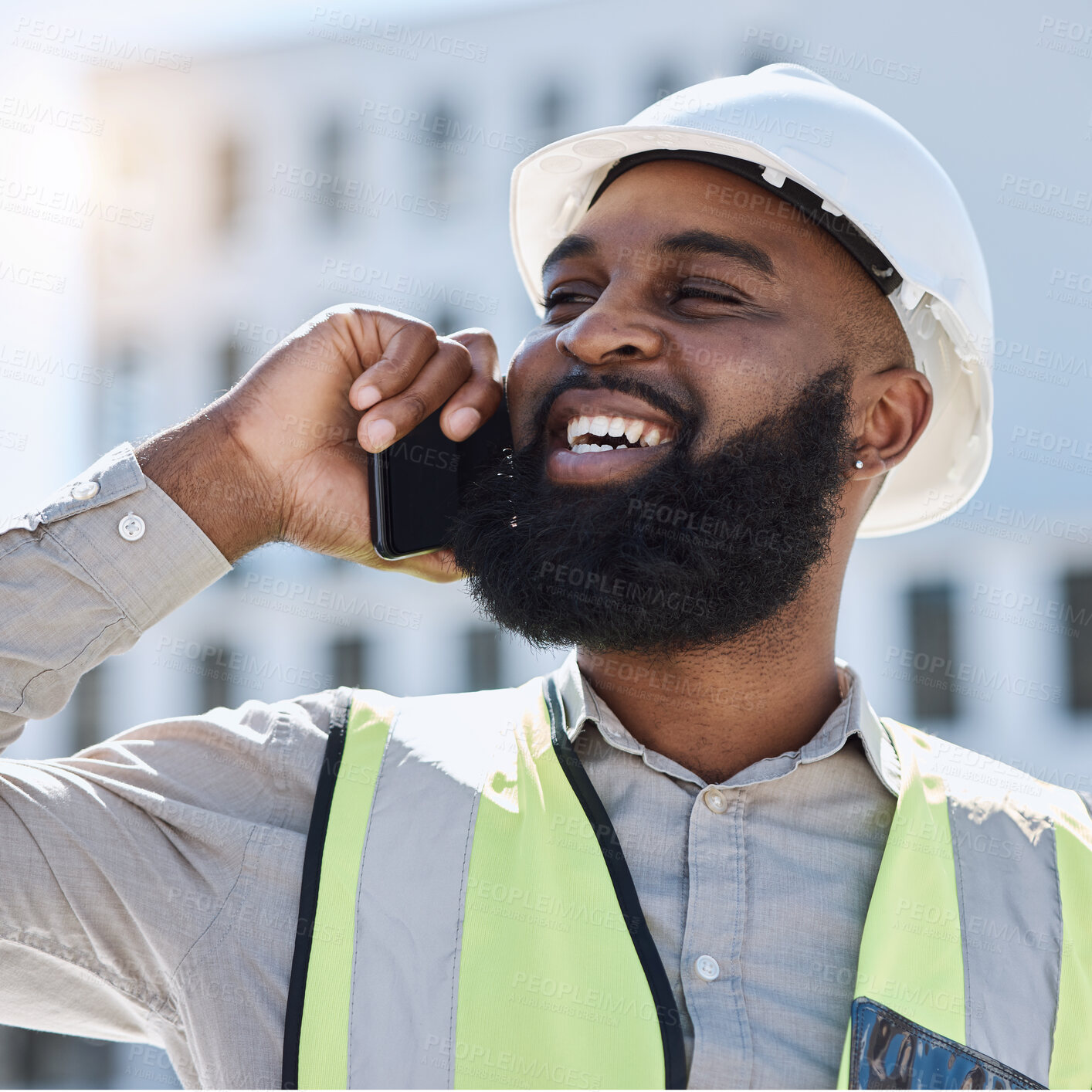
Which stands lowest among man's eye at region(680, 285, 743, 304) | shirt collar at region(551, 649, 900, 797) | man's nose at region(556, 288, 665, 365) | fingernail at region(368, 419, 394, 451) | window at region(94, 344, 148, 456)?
shirt collar at region(551, 649, 900, 797)

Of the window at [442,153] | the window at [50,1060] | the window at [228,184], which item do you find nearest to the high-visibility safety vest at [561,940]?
the window at [50,1060]

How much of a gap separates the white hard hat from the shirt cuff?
144 centimetres

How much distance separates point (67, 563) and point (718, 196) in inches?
71.6

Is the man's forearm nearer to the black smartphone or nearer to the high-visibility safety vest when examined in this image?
the black smartphone

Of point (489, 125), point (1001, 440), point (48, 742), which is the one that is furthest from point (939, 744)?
point (48, 742)

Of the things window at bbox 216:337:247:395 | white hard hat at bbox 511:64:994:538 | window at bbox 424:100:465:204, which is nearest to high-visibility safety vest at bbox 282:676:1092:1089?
white hard hat at bbox 511:64:994:538

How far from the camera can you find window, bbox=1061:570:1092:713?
76.1 ft

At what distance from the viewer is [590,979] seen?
2469 millimetres

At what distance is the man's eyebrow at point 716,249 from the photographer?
3.21 meters

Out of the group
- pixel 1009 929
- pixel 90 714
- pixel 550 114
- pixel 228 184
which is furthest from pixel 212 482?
pixel 228 184

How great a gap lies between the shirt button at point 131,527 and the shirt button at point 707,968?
1415 mm

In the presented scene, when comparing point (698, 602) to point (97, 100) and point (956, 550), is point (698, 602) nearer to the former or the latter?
point (956, 550)

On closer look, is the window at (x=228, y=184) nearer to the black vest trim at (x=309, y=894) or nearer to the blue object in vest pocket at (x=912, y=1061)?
the black vest trim at (x=309, y=894)

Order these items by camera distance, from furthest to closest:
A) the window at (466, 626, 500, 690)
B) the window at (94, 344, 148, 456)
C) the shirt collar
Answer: the window at (94, 344, 148, 456), the window at (466, 626, 500, 690), the shirt collar
